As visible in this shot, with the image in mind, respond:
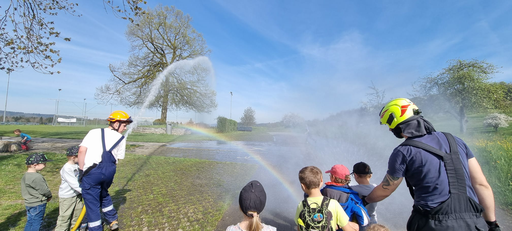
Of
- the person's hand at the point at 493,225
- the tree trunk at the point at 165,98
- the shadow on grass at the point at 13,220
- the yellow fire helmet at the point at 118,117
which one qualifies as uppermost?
the tree trunk at the point at 165,98

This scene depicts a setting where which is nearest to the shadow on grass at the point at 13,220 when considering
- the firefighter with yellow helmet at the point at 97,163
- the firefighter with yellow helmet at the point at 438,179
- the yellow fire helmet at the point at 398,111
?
the firefighter with yellow helmet at the point at 97,163

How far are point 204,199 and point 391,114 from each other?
4.40 m

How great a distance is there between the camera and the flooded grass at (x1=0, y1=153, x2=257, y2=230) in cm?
392

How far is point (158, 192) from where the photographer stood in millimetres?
5504

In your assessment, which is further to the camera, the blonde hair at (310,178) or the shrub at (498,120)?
the shrub at (498,120)

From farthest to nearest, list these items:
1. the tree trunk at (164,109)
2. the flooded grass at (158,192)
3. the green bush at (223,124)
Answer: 1. the green bush at (223,124)
2. the tree trunk at (164,109)
3. the flooded grass at (158,192)

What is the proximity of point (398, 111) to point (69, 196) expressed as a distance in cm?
450

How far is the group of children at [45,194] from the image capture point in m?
3.17

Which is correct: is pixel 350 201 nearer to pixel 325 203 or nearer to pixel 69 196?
pixel 325 203

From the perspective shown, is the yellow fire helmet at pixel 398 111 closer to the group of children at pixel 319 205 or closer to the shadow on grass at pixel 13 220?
the group of children at pixel 319 205

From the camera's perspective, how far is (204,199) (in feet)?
16.9

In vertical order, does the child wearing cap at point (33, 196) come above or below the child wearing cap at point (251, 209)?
below

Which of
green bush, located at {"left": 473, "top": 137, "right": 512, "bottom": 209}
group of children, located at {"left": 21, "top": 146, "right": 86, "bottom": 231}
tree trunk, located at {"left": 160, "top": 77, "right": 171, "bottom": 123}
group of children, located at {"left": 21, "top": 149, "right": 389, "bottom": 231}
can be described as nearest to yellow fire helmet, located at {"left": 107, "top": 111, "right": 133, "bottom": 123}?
group of children, located at {"left": 21, "top": 146, "right": 86, "bottom": 231}

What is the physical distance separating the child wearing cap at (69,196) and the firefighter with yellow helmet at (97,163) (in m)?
0.35
